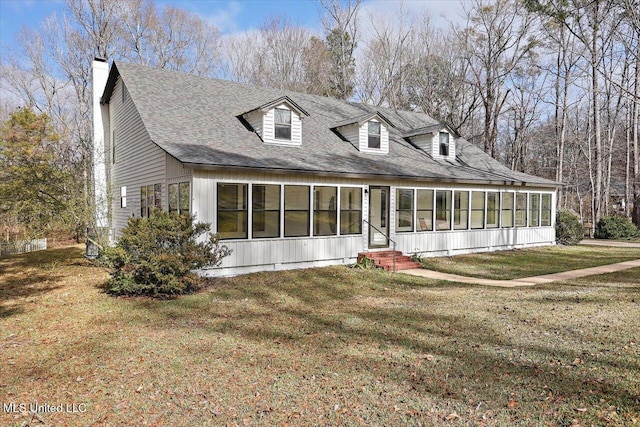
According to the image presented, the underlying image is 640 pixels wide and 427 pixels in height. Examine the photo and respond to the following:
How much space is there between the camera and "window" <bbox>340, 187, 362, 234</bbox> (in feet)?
39.5

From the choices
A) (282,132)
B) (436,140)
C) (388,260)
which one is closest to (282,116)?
(282,132)

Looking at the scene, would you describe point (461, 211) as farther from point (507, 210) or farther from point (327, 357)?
point (327, 357)

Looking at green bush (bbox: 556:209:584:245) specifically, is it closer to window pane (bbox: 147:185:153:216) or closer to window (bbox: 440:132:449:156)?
window (bbox: 440:132:449:156)

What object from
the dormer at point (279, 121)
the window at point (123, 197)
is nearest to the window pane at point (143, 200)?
the window at point (123, 197)

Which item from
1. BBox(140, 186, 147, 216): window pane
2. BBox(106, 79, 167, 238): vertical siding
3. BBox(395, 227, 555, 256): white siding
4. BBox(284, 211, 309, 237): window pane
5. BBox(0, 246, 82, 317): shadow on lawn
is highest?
BBox(106, 79, 167, 238): vertical siding

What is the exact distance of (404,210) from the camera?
1340cm

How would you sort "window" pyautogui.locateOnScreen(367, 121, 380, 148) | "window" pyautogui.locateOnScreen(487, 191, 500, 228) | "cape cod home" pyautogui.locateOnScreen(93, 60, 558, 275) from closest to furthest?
"cape cod home" pyautogui.locateOnScreen(93, 60, 558, 275) → "window" pyautogui.locateOnScreen(367, 121, 380, 148) → "window" pyautogui.locateOnScreen(487, 191, 500, 228)

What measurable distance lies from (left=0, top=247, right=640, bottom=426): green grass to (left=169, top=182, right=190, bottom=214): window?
2501 millimetres

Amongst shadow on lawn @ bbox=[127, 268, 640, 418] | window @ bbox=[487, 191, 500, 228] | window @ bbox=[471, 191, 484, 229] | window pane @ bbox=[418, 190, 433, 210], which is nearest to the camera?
shadow on lawn @ bbox=[127, 268, 640, 418]

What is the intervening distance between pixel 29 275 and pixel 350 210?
916 cm

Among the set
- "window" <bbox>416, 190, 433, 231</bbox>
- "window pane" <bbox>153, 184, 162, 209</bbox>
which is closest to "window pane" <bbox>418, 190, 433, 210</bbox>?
"window" <bbox>416, 190, 433, 231</bbox>

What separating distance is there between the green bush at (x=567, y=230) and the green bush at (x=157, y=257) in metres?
16.6

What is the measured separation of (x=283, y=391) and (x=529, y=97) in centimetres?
3145

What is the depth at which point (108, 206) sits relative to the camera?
12.6m
